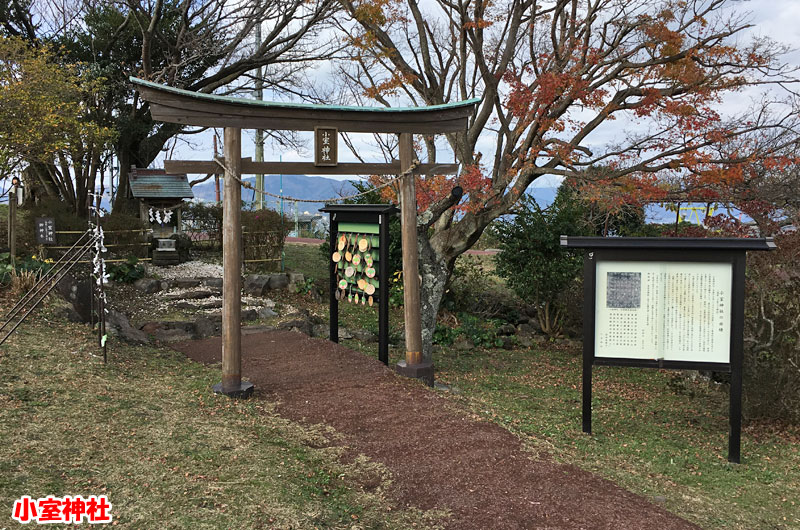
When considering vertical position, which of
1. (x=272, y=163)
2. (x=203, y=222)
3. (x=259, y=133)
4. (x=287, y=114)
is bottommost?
(x=203, y=222)

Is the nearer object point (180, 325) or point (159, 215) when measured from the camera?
point (180, 325)

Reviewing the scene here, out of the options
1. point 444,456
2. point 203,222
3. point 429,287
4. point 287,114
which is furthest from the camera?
point 203,222

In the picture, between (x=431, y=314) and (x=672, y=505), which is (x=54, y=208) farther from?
(x=672, y=505)

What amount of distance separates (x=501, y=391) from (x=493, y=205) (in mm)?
3465

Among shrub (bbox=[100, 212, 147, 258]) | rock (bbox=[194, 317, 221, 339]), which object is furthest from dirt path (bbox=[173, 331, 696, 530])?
shrub (bbox=[100, 212, 147, 258])

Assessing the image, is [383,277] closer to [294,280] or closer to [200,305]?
[200,305]

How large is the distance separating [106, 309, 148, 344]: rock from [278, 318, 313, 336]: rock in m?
2.45

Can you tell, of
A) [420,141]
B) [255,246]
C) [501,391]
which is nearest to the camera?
[501,391]

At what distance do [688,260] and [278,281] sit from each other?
10527mm

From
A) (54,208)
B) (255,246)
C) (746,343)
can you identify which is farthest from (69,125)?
(746,343)

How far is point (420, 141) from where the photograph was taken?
13.1 metres

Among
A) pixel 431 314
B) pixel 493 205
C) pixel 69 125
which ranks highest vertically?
pixel 69 125

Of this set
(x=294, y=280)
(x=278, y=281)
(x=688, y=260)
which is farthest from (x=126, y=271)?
(x=688, y=260)

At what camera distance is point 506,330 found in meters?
12.9
